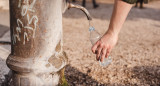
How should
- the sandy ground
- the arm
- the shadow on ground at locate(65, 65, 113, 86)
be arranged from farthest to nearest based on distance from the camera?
the sandy ground, the shadow on ground at locate(65, 65, 113, 86), the arm

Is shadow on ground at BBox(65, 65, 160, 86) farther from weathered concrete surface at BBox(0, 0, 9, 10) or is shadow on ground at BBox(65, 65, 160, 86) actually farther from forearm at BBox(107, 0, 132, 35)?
weathered concrete surface at BBox(0, 0, 9, 10)

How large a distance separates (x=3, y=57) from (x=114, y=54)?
7.80 feet

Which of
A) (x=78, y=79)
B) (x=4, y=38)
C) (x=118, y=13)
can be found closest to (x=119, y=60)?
(x=78, y=79)

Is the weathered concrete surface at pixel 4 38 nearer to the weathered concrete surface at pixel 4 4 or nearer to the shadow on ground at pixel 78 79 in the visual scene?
the weathered concrete surface at pixel 4 4

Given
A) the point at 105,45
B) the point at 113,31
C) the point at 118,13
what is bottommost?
the point at 105,45

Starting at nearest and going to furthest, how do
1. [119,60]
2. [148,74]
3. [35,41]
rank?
[35,41] → [148,74] → [119,60]

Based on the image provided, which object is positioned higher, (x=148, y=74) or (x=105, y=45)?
(x=105, y=45)

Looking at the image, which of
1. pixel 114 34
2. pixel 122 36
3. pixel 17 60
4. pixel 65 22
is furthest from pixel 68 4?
pixel 65 22

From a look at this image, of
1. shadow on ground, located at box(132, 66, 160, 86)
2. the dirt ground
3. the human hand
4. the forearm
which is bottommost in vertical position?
the dirt ground

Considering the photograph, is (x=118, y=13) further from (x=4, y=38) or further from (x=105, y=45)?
(x=4, y=38)

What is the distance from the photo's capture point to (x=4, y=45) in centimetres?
356

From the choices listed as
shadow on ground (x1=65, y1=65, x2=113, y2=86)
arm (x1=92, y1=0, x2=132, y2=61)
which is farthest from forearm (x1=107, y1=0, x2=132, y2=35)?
shadow on ground (x1=65, y1=65, x2=113, y2=86)

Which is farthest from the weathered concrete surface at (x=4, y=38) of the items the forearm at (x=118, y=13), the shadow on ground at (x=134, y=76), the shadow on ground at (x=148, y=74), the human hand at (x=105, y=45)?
the shadow on ground at (x=148, y=74)

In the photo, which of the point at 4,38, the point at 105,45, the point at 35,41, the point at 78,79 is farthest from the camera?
the point at 4,38
